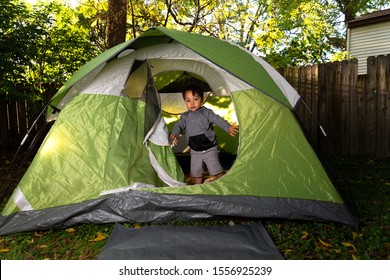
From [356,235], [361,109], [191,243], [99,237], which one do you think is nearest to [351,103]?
[361,109]

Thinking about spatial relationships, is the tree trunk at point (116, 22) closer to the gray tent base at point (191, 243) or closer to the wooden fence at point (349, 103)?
the wooden fence at point (349, 103)

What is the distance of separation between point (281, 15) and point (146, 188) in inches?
410

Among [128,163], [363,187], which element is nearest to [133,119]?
[128,163]

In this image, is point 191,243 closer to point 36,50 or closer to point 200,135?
point 200,135

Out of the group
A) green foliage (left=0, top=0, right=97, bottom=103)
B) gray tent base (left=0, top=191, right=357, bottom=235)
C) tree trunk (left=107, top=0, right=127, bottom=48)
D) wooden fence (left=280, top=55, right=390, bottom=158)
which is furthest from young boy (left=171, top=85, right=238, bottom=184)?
tree trunk (left=107, top=0, right=127, bottom=48)

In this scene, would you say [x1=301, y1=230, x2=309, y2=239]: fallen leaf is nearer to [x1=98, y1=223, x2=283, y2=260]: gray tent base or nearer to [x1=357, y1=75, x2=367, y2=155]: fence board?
[x1=98, y1=223, x2=283, y2=260]: gray tent base

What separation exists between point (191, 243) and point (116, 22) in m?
5.50

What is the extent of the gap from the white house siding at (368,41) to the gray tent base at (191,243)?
11.1 m

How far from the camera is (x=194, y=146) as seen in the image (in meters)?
3.86

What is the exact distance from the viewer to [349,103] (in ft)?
17.7

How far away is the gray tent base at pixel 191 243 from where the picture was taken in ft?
7.86

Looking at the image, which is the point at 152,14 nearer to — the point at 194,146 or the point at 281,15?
the point at 281,15

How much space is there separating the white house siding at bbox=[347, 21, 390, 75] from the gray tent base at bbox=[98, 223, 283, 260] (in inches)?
439

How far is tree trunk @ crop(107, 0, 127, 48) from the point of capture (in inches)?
271
